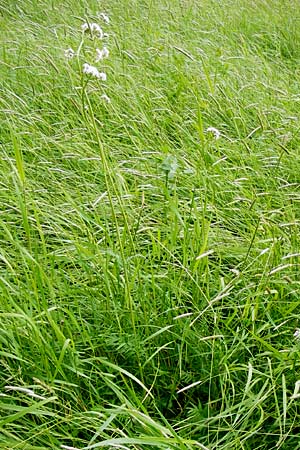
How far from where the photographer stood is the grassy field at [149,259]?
52.3 inches

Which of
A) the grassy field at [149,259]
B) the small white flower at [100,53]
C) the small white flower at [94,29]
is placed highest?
the small white flower at [94,29]

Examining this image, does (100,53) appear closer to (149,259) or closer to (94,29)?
(94,29)

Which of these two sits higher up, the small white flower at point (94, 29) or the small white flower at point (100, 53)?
the small white flower at point (94, 29)

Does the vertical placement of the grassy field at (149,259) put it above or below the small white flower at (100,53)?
below

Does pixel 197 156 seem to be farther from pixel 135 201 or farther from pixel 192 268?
pixel 192 268

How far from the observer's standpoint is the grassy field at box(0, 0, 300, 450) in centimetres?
133

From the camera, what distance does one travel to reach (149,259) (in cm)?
172

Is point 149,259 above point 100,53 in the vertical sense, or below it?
below

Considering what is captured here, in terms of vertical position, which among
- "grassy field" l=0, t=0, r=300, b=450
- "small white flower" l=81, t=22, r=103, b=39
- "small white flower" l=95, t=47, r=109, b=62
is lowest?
"grassy field" l=0, t=0, r=300, b=450

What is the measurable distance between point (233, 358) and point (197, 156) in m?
1.14

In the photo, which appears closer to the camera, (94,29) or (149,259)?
(94,29)

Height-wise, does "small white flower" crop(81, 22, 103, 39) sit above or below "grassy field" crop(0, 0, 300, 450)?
above

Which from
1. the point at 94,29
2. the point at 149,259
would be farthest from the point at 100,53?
the point at 149,259

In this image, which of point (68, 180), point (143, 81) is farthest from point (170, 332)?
point (143, 81)
